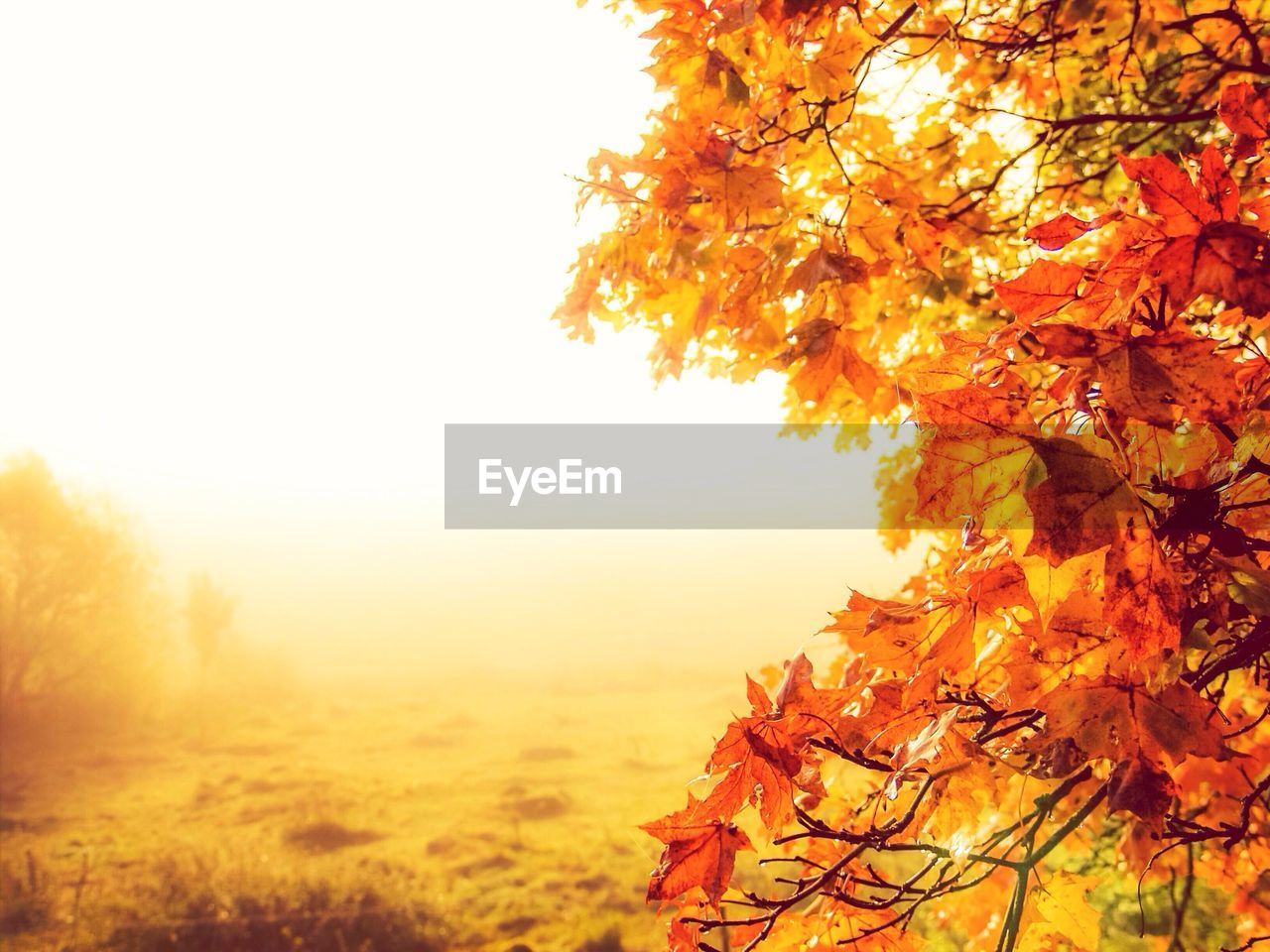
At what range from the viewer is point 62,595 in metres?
23.9

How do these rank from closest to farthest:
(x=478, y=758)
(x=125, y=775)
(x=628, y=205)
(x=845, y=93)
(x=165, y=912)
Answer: (x=845, y=93)
(x=628, y=205)
(x=165, y=912)
(x=125, y=775)
(x=478, y=758)

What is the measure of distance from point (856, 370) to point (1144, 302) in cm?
72

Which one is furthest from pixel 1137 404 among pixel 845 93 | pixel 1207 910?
pixel 1207 910

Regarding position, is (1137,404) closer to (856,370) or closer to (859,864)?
(856,370)

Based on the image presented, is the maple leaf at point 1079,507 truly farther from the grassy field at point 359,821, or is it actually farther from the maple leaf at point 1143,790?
the grassy field at point 359,821

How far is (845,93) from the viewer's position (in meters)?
1.67

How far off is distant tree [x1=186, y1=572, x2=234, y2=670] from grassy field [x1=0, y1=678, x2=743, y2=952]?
7.86ft

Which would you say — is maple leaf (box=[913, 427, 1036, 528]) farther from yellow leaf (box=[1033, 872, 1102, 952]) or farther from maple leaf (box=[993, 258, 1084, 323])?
yellow leaf (box=[1033, 872, 1102, 952])

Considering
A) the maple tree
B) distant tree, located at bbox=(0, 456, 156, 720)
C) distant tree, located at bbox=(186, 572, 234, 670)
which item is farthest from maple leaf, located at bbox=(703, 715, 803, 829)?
distant tree, located at bbox=(186, 572, 234, 670)

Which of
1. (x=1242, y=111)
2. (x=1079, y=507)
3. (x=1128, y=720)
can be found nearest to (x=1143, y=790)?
(x=1128, y=720)

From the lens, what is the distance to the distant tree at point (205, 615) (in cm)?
3091

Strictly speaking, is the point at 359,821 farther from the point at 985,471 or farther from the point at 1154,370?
the point at 1154,370

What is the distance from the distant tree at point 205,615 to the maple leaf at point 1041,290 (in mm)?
35190

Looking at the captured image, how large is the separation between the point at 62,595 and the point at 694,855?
29084mm
